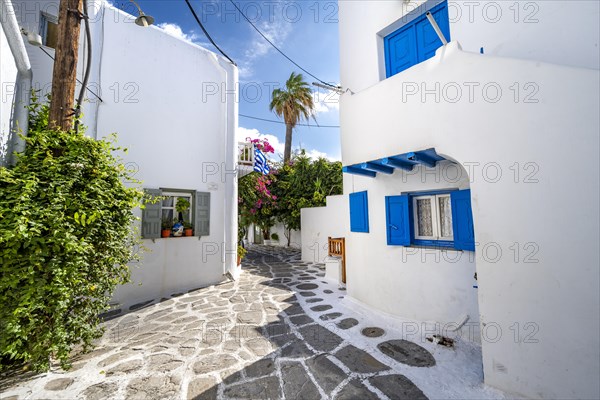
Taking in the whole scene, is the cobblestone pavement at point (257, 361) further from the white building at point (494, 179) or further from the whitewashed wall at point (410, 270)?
the white building at point (494, 179)

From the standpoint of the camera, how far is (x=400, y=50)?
5941mm

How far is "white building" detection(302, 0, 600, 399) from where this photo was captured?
2793 millimetres

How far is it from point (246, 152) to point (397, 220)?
7000mm

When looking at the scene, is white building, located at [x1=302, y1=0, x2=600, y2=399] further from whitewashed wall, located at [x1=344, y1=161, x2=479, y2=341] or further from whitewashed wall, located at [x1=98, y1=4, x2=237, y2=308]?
whitewashed wall, located at [x1=98, y1=4, x2=237, y2=308]

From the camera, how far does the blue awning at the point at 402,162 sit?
4.41 m

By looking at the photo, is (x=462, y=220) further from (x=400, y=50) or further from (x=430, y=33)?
(x=400, y=50)

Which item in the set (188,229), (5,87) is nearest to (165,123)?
(188,229)

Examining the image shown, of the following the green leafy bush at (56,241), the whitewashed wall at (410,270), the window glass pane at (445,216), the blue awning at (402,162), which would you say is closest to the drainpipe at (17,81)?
the green leafy bush at (56,241)

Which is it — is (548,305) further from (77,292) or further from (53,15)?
(53,15)

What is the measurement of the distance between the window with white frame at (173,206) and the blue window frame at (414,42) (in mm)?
7112

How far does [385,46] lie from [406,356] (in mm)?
6813

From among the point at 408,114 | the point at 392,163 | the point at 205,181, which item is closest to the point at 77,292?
the point at 205,181

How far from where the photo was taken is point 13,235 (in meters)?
3.16

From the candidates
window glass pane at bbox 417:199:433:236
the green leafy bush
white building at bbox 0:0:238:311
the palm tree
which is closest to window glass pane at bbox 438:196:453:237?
window glass pane at bbox 417:199:433:236
